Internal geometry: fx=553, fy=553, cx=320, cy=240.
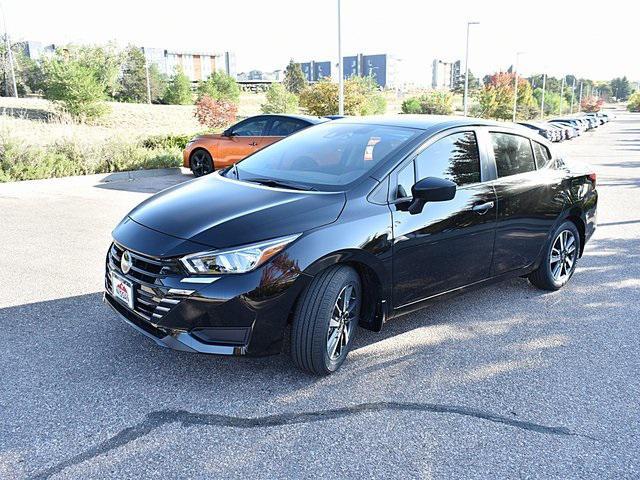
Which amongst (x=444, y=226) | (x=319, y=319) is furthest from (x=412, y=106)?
(x=319, y=319)

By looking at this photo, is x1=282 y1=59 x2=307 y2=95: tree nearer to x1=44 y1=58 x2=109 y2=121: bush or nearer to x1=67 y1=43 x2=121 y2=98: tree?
x1=67 y1=43 x2=121 y2=98: tree

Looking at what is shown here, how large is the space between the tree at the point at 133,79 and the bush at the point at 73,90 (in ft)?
83.9

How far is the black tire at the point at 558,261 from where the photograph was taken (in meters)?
5.17

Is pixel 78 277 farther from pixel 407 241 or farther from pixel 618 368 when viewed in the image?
pixel 618 368

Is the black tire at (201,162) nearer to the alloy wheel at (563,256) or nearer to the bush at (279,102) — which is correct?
the alloy wheel at (563,256)

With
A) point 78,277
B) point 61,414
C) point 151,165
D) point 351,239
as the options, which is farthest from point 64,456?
point 151,165

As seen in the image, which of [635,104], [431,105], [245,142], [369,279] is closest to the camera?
[369,279]

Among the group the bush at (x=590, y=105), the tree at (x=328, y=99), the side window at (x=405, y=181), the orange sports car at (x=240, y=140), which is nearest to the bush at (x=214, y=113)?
the tree at (x=328, y=99)

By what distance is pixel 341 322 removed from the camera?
11.7ft

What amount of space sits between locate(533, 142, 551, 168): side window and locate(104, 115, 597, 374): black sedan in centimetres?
3

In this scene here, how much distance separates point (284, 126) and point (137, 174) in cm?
→ 371

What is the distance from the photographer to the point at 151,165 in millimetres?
13633

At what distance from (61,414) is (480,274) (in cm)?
313

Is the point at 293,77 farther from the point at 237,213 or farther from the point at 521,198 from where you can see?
the point at 237,213
